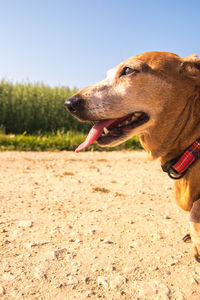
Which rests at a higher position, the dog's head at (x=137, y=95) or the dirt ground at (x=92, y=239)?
the dog's head at (x=137, y=95)

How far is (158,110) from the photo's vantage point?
2660mm

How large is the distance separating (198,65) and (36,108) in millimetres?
11330

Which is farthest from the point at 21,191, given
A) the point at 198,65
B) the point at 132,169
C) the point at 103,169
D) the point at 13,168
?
the point at 198,65

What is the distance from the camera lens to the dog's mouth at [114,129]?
2.73 m

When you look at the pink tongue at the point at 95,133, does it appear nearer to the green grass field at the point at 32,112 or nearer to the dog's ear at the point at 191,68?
the dog's ear at the point at 191,68

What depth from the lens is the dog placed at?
2596 millimetres

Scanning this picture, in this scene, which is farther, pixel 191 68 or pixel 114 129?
pixel 114 129

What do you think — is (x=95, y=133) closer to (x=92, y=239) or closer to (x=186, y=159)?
(x=186, y=159)

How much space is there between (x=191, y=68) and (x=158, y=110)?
0.45m

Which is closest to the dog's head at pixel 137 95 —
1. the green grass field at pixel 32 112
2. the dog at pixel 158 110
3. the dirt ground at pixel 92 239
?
the dog at pixel 158 110

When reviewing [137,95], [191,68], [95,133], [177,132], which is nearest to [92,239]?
[95,133]

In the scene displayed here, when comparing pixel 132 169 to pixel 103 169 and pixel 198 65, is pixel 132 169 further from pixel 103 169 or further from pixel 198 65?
pixel 198 65

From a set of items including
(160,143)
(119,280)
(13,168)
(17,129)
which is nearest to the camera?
(119,280)

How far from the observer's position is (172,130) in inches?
105
